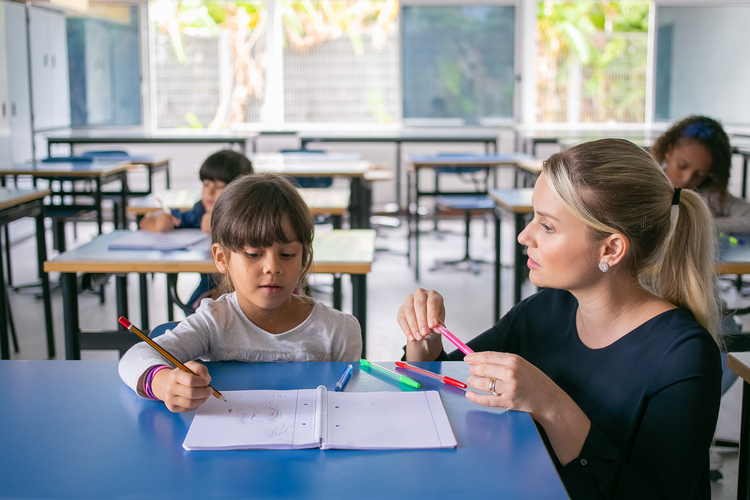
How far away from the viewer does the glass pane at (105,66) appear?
702 cm

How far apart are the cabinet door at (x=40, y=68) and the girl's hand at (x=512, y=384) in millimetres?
6066

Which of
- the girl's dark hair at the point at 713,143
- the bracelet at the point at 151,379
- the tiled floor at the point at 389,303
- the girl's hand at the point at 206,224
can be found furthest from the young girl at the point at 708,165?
the bracelet at the point at 151,379

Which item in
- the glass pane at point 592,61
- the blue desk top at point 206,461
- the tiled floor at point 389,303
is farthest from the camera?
the glass pane at point 592,61

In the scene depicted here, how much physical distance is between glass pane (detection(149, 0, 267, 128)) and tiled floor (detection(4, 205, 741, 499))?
2587 millimetres

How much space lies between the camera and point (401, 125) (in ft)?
25.1

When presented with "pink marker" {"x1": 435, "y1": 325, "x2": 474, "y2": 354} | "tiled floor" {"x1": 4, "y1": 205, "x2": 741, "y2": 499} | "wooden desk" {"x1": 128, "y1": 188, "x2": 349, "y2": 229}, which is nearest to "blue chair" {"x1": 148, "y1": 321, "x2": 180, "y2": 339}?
"pink marker" {"x1": 435, "y1": 325, "x2": 474, "y2": 354}

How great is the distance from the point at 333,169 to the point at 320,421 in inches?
126

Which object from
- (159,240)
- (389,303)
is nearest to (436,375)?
(159,240)

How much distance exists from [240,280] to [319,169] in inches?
110

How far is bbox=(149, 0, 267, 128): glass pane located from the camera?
7516 millimetres

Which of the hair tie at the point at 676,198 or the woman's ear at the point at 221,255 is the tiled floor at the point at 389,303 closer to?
the hair tie at the point at 676,198

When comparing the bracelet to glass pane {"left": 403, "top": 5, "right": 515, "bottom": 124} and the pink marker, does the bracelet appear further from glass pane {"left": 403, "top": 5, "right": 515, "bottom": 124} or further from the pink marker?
glass pane {"left": 403, "top": 5, "right": 515, "bottom": 124}

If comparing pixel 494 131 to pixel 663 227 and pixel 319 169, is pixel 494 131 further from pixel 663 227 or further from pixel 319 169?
pixel 663 227

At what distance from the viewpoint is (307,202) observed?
3.00 meters
